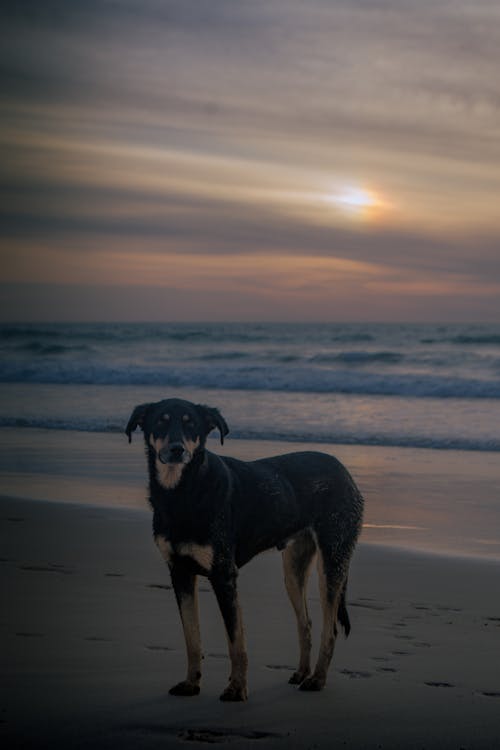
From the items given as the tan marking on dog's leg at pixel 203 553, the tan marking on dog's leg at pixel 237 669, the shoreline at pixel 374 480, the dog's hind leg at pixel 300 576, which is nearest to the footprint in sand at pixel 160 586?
the dog's hind leg at pixel 300 576

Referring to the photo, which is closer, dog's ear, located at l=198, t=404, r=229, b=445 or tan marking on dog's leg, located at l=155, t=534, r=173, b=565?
tan marking on dog's leg, located at l=155, t=534, r=173, b=565

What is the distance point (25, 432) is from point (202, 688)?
12.6 meters

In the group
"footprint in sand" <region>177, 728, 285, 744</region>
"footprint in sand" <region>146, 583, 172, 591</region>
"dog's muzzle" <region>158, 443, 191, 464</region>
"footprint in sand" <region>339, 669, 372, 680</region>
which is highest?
Answer: "dog's muzzle" <region>158, 443, 191, 464</region>

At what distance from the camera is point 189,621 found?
4801 mm

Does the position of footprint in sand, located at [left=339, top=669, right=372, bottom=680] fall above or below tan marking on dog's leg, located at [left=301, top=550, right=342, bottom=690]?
below

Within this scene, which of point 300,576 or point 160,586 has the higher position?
point 300,576

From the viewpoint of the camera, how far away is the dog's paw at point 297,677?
5051 mm

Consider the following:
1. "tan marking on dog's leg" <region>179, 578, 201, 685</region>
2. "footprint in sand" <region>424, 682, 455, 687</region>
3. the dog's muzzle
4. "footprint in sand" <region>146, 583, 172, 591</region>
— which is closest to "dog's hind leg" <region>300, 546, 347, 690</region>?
"footprint in sand" <region>424, 682, 455, 687</region>

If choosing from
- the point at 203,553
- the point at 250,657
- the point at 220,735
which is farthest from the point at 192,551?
the point at 250,657

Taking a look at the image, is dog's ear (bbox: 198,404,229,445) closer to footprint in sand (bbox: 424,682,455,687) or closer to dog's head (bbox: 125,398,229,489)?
dog's head (bbox: 125,398,229,489)

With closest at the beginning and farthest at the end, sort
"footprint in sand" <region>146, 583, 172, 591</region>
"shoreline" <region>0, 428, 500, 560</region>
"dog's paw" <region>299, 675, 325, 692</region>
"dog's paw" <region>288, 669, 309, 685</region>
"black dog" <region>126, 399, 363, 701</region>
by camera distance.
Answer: "black dog" <region>126, 399, 363, 701</region>
"dog's paw" <region>299, 675, 325, 692</region>
"dog's paw" <region>288, 669, 309, 685</region>
"footprint in sand" <region>146, 583, 172, 591</region>
"shoreline" <region>0, 428, 500, 560</region>

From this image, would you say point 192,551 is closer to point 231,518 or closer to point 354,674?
point 231,518

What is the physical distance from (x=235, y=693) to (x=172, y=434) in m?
1.23

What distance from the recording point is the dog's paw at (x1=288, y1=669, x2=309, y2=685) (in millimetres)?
5051
